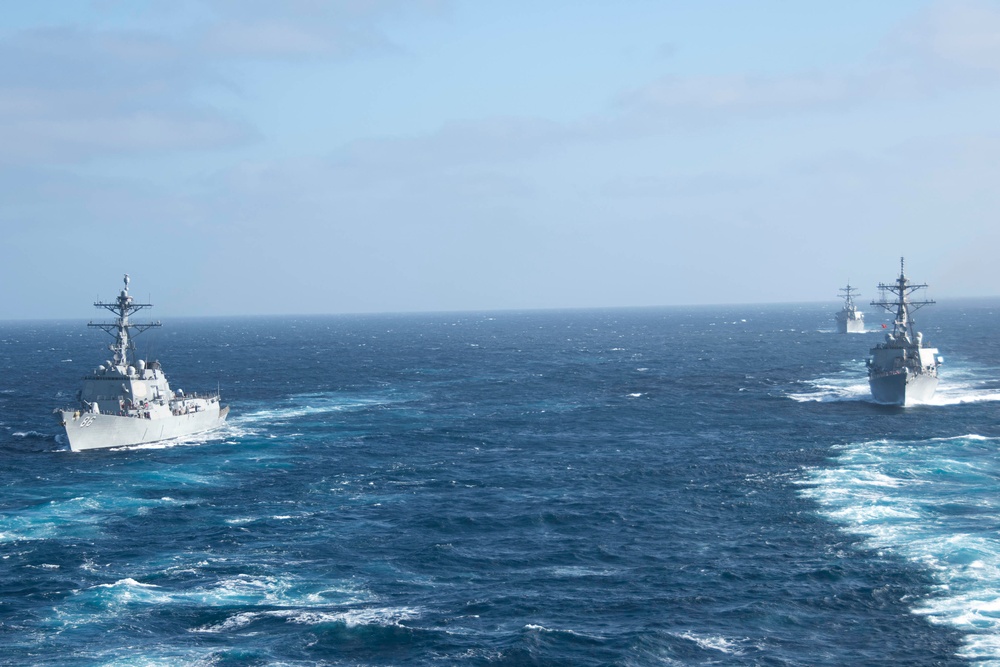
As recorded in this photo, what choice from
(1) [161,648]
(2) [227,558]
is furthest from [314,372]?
(1) [161,648]

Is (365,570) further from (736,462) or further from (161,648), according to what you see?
(736,462)

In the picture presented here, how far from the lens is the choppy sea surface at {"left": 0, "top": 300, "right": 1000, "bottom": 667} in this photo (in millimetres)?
40031

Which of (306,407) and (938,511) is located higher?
(306,407)

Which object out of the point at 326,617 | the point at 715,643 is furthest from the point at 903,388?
the point at 326,617

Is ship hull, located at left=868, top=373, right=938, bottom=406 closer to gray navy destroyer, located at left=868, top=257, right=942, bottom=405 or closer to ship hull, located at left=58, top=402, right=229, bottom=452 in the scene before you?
gray navy destroyer, located at left=868, top=257, right=942, bottom=405

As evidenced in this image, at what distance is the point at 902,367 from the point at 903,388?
5.54 m

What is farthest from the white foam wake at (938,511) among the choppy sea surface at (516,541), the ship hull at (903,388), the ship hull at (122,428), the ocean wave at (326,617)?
the ship hull at (122,428)

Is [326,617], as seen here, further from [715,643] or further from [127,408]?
[127,408]

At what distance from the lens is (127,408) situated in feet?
314

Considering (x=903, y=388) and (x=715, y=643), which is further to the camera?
(x=903, y=388)

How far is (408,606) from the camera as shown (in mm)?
44406

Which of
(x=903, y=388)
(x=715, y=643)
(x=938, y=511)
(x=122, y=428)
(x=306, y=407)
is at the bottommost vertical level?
(x=715, y=643)

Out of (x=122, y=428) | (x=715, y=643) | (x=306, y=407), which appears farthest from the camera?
(x=306, y=407)

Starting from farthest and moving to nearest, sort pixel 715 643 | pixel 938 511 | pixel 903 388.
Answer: pixel 903 388
pixel 938 511
pixel 715 643
